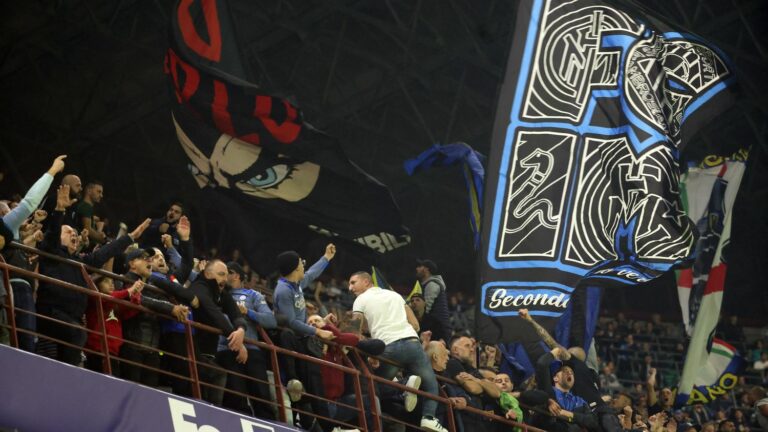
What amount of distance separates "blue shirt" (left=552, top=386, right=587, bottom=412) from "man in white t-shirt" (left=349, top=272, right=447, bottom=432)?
7.74 ft

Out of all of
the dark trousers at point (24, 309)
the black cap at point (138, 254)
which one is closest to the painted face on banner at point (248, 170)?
the black cap at point (138, 254)

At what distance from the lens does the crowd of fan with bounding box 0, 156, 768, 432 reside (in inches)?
361

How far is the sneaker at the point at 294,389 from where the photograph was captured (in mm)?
10281

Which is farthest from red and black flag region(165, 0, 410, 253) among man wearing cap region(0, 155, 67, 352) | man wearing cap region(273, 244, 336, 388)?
man wearing cap region(0, 155, 67, 352)

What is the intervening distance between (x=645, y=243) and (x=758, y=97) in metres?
12.0

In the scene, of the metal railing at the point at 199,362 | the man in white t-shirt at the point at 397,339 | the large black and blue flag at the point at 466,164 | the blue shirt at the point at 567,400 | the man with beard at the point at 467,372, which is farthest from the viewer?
the large black and blue flag at the point at 466,164

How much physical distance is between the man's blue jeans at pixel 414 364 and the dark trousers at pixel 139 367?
8.56ft

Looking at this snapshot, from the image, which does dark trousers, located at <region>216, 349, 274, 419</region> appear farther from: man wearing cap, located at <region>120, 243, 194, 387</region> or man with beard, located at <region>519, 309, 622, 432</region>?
man with beard, located at <region>519, 309, 622, 432</region>

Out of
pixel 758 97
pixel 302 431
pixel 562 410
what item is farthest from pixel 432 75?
pixel 302 431

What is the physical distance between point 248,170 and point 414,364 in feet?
13.5

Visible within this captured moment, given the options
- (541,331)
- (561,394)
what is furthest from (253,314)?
(541,331)

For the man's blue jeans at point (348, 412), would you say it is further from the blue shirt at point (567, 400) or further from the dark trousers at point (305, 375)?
the blue shirt at point (567, 400)

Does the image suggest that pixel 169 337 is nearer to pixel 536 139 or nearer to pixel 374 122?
pixel 536 139

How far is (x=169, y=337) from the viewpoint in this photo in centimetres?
970
